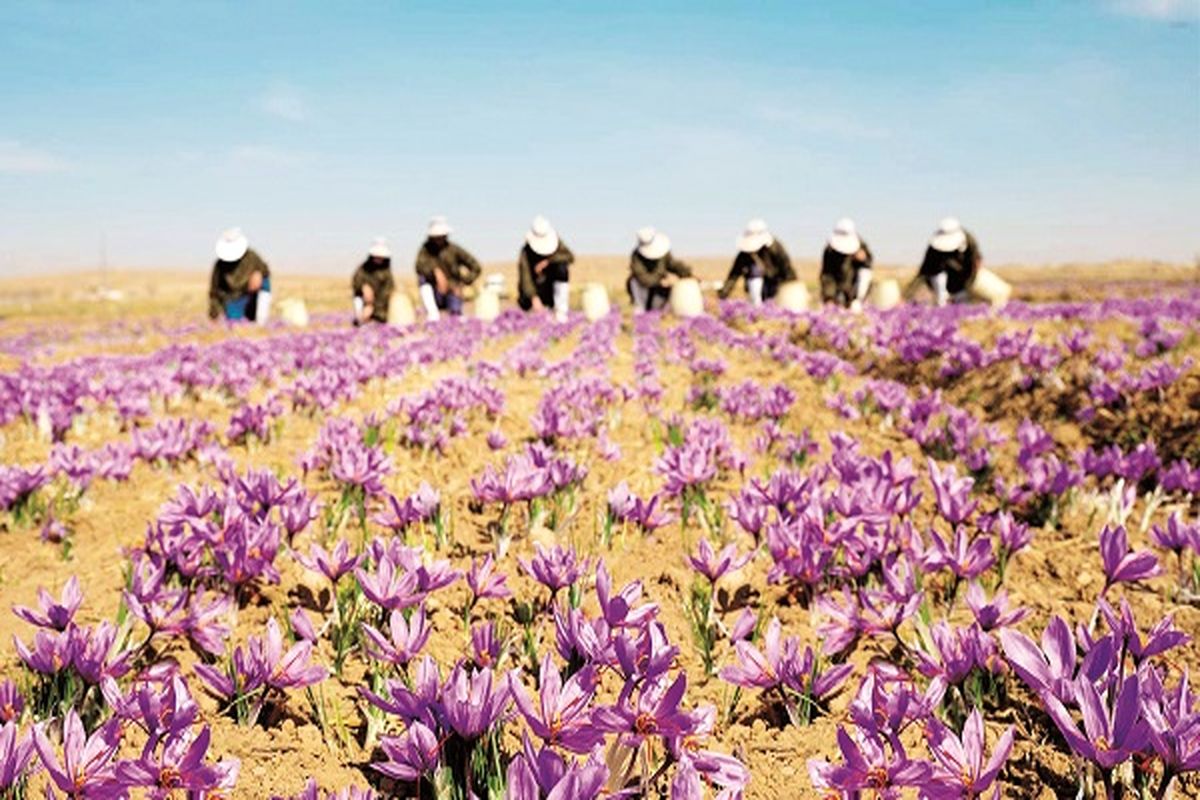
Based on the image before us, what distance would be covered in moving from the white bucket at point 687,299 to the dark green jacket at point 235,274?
34.4 ft

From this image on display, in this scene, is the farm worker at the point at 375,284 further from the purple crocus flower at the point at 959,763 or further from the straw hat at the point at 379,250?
the purple crocus flower at the point at 959,763

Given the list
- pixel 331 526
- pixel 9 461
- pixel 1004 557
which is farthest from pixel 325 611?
pixel 9 461

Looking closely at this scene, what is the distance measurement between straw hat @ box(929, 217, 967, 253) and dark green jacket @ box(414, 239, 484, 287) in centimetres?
1248

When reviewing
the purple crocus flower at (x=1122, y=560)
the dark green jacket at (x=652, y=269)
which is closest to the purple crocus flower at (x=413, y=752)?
the purple crocus flower at (x=1122, y=560)

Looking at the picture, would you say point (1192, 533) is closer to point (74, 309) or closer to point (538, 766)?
point (538, 766)

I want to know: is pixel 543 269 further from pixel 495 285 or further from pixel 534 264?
pixel 495 285

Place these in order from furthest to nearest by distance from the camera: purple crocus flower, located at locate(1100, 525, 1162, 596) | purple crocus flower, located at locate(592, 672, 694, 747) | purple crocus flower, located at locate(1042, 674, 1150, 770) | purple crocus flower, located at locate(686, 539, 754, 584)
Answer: purple crocus flower, located at locate(686, 539, 754, 584), purple crocus flower, located at locate(1100, 525, 1162, 596), purple crocus flower, located at locate(592, 672, 694, 747), purple crocus flower, located at locate(1042, 674, 1150, 770)

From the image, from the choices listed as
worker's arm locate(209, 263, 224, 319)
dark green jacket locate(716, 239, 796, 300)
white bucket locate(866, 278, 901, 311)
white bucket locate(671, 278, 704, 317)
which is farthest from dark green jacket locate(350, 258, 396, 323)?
white bucket locate(866, 278, 901, 311)

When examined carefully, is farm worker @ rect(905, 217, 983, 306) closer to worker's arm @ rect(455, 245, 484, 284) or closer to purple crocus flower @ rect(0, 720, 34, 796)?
worker's arm @ rect(455, 245, 484, 284)

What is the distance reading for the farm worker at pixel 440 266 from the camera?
23516mm

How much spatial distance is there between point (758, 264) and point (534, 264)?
6.86 m

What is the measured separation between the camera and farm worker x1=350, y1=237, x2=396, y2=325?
2377 cm

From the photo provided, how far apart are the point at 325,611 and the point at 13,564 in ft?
5.63

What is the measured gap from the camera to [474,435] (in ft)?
20.7
